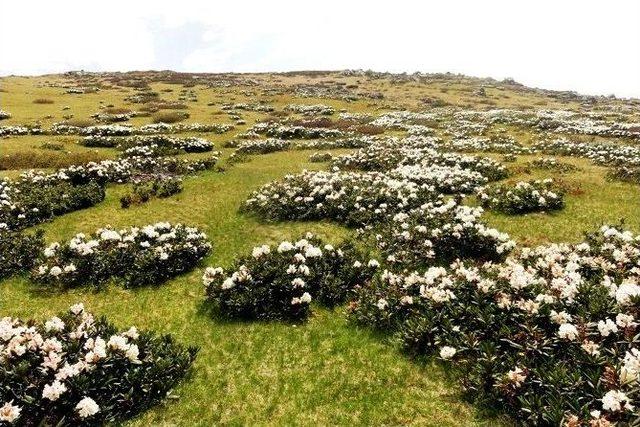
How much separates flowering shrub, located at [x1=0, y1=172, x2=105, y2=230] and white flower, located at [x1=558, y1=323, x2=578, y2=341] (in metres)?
20.3

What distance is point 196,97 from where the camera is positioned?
6881 centimetres

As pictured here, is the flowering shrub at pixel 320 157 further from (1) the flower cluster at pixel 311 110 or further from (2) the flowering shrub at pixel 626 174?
(1) the flower cluster at pixel 311 110

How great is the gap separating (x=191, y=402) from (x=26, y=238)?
1169 centimetres

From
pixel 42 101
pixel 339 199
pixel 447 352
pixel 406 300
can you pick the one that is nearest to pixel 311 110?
pixel 42 101

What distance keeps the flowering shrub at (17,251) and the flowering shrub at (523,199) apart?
18974 millimetres

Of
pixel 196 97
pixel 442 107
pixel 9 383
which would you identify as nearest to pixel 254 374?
pixel 9 383

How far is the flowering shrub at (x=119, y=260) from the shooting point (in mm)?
14930

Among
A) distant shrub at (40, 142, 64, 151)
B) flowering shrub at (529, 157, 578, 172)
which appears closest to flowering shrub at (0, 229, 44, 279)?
distant shrub at (40, 142, 64, 151)

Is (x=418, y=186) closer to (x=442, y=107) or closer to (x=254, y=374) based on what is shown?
(x=254, y=374)

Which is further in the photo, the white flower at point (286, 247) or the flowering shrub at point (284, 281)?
the white flower at point (286, 247)

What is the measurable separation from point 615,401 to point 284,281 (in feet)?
27.9

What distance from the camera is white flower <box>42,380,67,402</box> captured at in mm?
8055

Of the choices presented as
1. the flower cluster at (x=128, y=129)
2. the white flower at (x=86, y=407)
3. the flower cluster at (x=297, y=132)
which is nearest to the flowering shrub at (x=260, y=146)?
the flower cluster at (x=297, y=132)

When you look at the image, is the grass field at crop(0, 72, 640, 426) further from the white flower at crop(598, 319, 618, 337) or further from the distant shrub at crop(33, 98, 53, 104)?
the distant shrub at crop(33, 98, 53, 104)
